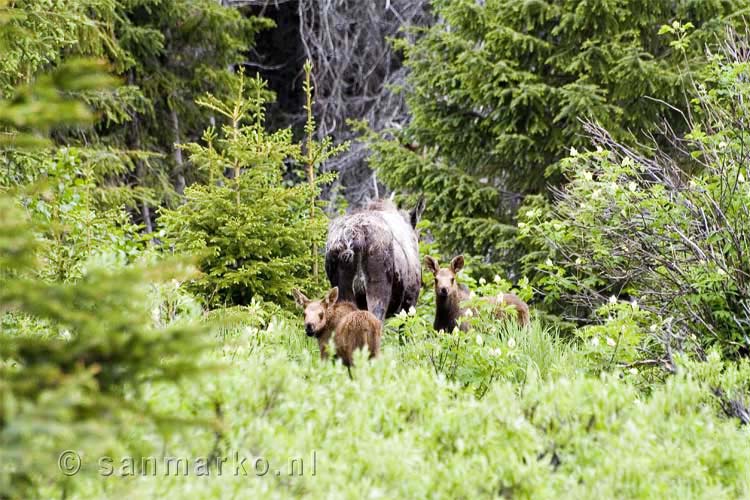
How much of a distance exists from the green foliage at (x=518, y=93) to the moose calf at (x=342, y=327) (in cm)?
598

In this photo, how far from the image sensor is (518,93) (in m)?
13.4

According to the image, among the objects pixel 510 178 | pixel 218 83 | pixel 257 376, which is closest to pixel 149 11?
pixel 218 83

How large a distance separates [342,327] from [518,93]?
715 cm

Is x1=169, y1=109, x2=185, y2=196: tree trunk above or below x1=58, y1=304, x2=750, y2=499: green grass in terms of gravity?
below

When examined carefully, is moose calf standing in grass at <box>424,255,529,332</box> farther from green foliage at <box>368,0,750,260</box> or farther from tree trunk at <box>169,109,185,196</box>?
tree trunk at <box>169,109,185,196</box>

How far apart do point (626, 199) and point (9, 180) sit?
641 cm

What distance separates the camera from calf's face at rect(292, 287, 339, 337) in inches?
303

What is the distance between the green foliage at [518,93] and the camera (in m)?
13.3

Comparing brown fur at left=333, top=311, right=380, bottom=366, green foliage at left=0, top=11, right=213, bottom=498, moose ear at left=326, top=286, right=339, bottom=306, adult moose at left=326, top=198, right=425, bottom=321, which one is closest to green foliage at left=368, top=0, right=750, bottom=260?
adult moose at left=326, top=198, right=425, bottom=321

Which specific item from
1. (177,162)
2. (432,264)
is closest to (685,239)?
(432,264)

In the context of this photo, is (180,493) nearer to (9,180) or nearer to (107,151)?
(9,180)

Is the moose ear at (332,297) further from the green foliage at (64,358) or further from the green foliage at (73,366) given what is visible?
the green foliage at (73,366)

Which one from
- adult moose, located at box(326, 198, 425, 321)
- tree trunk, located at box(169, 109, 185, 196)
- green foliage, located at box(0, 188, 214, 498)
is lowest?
tree trunk, located at box(169, 109, 185, 196)

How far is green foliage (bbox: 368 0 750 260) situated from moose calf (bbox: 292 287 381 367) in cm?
598
